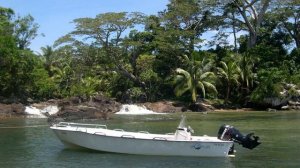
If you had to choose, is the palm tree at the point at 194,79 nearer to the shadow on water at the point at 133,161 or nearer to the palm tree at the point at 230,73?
the palm tree at the point at 230,73

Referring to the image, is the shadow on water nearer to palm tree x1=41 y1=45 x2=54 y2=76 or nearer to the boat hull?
the boat hull

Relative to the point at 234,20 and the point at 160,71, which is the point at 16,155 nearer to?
the point at 160,71

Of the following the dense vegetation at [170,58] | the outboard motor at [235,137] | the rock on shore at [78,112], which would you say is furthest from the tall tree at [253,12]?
the outboard motor at [235,137]

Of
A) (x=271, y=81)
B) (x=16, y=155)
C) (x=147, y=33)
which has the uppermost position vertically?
(x=147, y=33)

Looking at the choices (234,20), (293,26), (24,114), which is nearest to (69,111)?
(24,114)

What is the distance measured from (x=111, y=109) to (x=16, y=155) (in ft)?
106

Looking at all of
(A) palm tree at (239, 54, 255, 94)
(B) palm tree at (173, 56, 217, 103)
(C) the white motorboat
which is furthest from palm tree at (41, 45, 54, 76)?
(C) the white motorboat

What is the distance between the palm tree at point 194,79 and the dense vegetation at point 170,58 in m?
0.12

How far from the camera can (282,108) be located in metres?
57.7

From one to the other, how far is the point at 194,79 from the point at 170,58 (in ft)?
31.0

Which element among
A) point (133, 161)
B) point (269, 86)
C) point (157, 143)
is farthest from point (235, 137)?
point (269, 86)

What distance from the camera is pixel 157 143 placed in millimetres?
20375

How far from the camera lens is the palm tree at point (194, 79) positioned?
58.4 metres

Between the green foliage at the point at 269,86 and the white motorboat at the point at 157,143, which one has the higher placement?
the green foliage at the point at 269,86
